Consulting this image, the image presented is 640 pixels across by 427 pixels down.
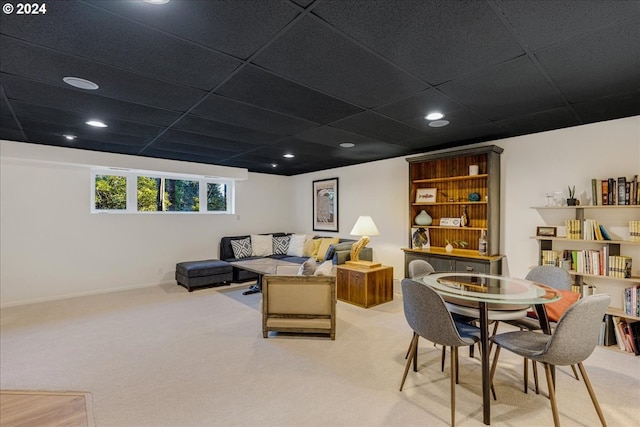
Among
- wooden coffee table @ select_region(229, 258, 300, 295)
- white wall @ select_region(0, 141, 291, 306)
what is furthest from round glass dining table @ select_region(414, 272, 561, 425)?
white wall @ select_region(0, 141, 291, 306)

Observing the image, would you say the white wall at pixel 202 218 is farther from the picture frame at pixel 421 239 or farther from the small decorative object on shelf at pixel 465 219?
the small decorative object on shelf at pixel 465 219

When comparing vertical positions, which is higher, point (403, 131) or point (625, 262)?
point (403, 131)

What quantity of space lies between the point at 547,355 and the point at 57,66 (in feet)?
12.2

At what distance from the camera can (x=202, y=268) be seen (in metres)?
5.29

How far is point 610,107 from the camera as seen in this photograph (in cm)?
284

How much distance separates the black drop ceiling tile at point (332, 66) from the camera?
1.74 meters

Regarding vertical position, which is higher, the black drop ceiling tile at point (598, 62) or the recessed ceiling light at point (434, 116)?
the recessed ceiling light at point (434, 116)

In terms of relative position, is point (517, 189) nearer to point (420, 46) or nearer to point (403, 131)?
point (403, 131)

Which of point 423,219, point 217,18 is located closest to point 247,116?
point 217,18

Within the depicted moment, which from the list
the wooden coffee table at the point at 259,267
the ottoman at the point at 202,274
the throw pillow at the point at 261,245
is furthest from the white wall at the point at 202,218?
Answer: the wooden coffee table at the point at 259,267

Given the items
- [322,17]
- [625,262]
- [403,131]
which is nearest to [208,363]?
[322,17]

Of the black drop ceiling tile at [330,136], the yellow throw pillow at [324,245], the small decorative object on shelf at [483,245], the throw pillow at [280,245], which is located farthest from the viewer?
the throw pillow at [280,245]

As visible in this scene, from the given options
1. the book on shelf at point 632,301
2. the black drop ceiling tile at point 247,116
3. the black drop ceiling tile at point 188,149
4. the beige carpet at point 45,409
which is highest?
the black drop ceiling tile at point 188,149

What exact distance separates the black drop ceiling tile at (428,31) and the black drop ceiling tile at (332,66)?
103 mm
